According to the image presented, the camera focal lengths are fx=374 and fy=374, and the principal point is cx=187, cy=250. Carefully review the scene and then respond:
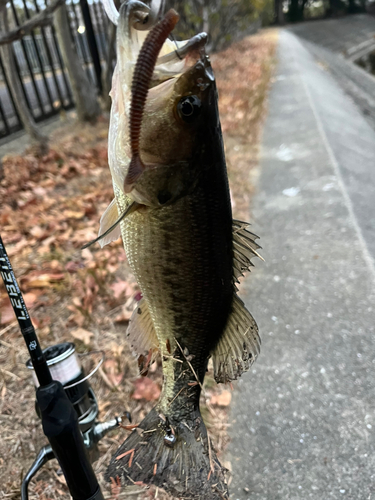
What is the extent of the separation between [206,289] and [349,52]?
29922mm

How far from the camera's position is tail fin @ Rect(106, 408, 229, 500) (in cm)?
134

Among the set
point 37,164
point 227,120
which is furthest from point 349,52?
point 37,164

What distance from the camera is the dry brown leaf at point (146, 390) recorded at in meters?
2.23

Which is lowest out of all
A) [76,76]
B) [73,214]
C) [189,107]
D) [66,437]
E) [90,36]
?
[73,214]

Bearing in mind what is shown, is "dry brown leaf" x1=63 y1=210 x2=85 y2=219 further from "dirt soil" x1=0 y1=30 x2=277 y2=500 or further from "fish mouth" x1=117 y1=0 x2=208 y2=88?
"fish mouth" x1=117 y1=0 x2=208 y2=88

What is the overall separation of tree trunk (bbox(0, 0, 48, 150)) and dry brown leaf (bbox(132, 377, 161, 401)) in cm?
443

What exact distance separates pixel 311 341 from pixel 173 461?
1611 mm

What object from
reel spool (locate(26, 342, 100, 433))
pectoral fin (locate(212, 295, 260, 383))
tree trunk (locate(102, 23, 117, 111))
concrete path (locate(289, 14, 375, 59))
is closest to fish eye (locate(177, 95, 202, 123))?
pectoral fin (locate(212, 295, 260, 383))

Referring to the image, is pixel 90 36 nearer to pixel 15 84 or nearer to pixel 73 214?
pixel 15 84

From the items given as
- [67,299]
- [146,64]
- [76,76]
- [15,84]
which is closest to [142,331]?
[146,64]

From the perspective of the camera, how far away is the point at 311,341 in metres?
2.68

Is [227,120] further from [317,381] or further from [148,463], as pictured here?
[148,463]

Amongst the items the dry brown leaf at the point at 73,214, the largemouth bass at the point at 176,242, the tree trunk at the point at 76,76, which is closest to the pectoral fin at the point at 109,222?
the largemouth bass at the point at 176,242

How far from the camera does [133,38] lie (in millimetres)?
928
